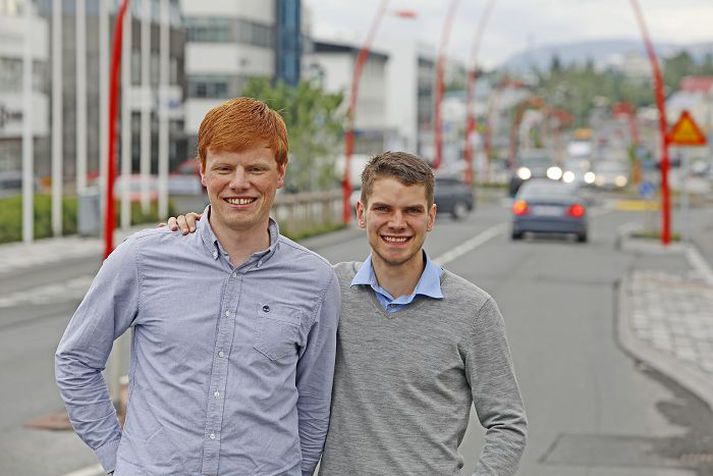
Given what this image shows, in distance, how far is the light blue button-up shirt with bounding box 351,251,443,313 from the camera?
4.18 meters

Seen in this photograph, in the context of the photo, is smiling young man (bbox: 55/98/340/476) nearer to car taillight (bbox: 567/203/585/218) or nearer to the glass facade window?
car taillight (bbox: 567/203/585/218)

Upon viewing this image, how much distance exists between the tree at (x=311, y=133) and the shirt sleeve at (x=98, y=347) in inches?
1320

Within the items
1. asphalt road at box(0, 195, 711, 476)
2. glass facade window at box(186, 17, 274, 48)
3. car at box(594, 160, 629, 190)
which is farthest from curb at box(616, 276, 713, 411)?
glass facade window at box(186, 17, 274, 48)

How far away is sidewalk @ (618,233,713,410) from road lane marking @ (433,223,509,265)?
3.57 m

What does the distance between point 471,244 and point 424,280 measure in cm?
3081

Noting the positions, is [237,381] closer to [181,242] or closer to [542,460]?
[181,242]

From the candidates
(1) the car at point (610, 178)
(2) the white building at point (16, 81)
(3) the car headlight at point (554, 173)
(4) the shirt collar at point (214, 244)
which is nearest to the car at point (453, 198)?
(2) the white building at point (16, 81)

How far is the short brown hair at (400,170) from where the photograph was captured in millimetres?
4195

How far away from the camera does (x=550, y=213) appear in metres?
35.6

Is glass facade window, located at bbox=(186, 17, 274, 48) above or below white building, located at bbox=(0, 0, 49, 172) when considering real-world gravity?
above

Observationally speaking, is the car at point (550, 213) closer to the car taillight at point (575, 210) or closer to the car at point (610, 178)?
the car taillight at point (575, 210)

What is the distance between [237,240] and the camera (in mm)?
4105

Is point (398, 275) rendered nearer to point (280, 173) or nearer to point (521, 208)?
point (280, 173)

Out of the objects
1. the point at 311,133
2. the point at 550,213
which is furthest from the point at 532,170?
the point at 550,213
